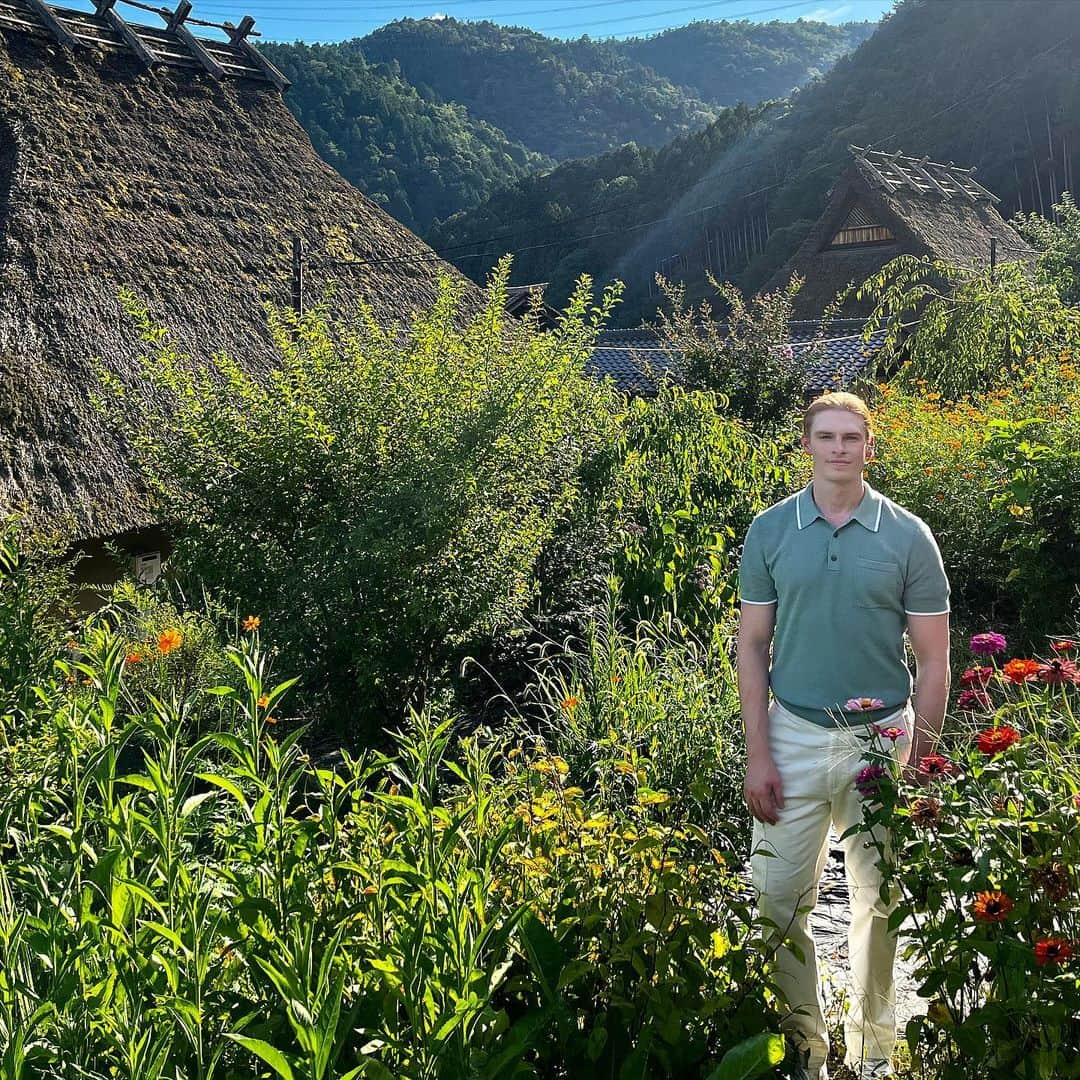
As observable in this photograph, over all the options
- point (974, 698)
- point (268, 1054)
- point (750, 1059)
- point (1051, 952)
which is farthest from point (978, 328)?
point (268, 1054)

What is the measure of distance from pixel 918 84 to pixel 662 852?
132 feet

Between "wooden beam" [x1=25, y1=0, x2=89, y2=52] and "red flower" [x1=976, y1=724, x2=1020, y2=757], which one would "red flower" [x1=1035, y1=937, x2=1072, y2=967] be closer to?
"red flower" [x1=976, y1=724, x2=1020, y2=757]

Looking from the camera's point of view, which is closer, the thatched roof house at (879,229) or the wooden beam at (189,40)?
the wooden beam at (189,40)

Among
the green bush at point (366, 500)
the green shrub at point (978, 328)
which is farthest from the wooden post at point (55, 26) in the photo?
the green shrub at point (978, 328)

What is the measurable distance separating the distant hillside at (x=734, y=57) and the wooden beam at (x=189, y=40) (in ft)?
167

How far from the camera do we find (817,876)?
2387mm

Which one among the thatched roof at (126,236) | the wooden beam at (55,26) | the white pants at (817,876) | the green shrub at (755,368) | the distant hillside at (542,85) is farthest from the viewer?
the distant hillside at (542,85)

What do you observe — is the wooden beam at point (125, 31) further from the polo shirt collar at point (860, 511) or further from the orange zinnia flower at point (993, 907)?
the orange zinnia flower at point (993, 907)

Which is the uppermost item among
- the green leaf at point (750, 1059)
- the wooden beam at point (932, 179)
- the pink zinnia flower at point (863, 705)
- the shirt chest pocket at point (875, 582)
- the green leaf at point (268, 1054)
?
the wooden beam at point (932, 179)

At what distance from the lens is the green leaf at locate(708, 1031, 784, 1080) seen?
5.51 feet

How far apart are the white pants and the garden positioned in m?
0.07

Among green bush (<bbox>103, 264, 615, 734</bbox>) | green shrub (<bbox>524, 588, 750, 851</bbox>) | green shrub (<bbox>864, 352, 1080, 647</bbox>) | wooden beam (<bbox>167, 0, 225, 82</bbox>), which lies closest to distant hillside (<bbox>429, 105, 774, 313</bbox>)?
wooden beam (<bbox>167, 0, 225, 82</bbox>)

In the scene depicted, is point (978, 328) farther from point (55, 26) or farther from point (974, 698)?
point (55, 26)

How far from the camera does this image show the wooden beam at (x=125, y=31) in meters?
11.4
